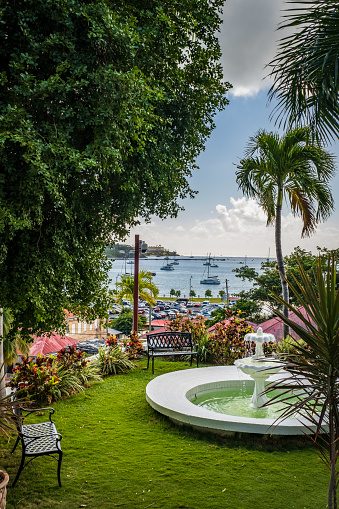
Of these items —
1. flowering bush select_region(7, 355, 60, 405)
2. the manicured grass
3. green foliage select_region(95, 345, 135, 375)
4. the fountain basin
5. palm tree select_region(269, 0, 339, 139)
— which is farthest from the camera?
green foliage select_region(95, 345, 135, 375)

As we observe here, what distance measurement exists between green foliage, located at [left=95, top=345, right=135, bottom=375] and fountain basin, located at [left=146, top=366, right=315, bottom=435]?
217 centimetres

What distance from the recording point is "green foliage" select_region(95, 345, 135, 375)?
10.5 meters

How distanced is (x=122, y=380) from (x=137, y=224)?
4.99m

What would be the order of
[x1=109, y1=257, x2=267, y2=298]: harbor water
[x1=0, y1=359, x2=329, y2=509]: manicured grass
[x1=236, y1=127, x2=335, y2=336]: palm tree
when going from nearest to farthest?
[x1=0, y1=359, x2=329, y2=509]: manicured grass < [x1=236, y1=127, x2=335, y2=336]: palm tree < [x1=109, y1=257, x2=267, y2=298]: harbor water

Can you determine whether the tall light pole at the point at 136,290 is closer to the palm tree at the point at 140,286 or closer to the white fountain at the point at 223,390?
the palm tree at the point at 140,286

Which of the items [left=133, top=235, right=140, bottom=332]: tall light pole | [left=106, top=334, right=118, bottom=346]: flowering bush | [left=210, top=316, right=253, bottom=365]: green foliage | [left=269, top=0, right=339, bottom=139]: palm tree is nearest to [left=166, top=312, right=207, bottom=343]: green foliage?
[left=210, top=316, right=253, bottom=365]: green foliage

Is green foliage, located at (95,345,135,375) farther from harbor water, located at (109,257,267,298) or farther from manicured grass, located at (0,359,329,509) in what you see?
harbor water, located at (109,257,267,298)

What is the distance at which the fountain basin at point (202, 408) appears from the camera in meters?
5.93

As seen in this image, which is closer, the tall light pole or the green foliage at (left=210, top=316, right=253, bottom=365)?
the green foliage at (left=210, top=316, right=253, bottom=365)

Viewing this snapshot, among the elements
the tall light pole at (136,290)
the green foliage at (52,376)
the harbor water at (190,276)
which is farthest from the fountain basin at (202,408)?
the harbor water at (190,276)

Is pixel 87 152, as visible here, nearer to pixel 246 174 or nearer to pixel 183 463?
pixel 183 463

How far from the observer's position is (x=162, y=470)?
518cm

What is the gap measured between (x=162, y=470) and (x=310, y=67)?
5082mm

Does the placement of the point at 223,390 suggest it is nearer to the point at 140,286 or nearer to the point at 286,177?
the point at 286,177
